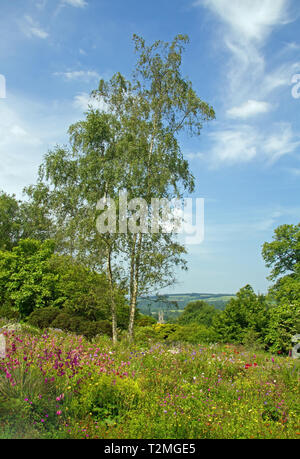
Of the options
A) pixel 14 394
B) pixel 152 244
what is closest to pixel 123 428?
pixel 14 394

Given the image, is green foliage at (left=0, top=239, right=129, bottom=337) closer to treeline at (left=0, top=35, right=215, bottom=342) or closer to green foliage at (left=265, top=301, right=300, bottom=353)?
treeline at (left=0, top=35, right=215, bottom=342)

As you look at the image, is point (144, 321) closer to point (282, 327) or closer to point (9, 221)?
point (282, 327)

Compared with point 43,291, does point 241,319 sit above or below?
below

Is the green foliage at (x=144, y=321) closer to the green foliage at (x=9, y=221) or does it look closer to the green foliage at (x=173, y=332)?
the green foliage at (x=173, y=332)

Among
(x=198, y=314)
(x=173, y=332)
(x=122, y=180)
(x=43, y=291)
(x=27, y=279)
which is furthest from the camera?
(x=198, y=314)

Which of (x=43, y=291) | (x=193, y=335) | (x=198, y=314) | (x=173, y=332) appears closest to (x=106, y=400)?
(x=193, y=335)

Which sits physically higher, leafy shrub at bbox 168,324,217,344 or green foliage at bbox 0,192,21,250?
green foliage at bbox 0,192,21,250

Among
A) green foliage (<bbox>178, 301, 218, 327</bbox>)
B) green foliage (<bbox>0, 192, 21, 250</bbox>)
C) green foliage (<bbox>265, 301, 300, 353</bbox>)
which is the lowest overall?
green foliage (<bbox>178, 301, 218, 327</bbox>)

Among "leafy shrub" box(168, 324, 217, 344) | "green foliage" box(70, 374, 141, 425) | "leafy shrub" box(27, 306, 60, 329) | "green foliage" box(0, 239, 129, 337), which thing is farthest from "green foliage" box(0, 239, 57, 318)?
"green foliage" box(70, 374, 141, 425)

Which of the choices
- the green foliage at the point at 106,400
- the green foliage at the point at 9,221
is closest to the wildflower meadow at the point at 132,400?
the green foliage at the point at 106,400

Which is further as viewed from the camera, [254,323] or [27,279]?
[27,279]

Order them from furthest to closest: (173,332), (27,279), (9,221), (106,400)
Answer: (9,221)
(173,332)
(27,279)
(106,400)
